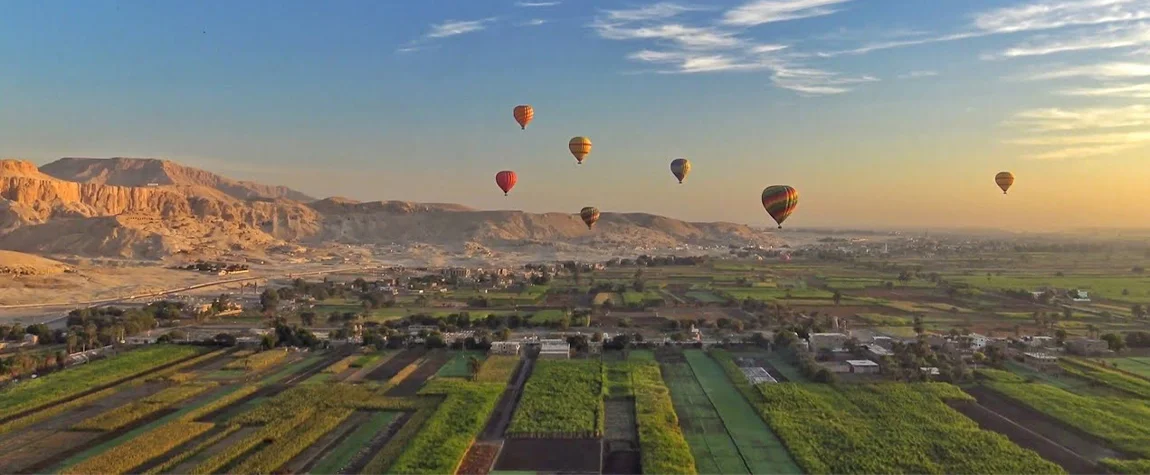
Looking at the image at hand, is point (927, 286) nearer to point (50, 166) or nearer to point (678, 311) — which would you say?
point (678, 311)

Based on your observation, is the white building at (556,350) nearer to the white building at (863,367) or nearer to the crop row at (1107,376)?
the white building at (863,367)

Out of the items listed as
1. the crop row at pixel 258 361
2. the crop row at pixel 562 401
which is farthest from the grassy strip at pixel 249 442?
the crop row at pixel 258 361

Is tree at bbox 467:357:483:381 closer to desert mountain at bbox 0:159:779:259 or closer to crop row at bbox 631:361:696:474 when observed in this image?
crop row at bbox 631:361:696:474

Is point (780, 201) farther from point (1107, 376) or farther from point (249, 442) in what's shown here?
point (249, 442)

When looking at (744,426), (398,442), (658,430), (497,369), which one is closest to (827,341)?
(744,426)

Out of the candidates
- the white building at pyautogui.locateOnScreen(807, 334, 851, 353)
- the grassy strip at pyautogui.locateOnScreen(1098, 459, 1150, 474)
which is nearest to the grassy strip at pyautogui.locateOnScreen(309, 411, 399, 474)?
the white building at pyautogui.locateOnScreen(807, 334, 851, 353)
